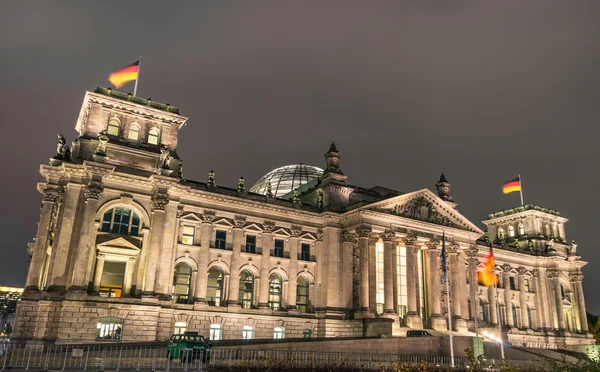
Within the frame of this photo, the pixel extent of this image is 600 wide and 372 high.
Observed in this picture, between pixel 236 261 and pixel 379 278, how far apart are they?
1873cm

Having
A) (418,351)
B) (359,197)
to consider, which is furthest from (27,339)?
(359,197)

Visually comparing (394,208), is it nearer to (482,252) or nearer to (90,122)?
(482,252)

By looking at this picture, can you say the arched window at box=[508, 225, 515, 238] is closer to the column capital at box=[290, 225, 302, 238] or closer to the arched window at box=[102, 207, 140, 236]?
the column capital at box=[290, 225, 302, 238]

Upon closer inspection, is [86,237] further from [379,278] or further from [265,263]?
[379,278]

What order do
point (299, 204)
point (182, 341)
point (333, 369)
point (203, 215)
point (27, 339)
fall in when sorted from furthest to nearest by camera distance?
point (299, 204)
point (203, 215)
point (27, 339)
point (182, 341)
point (333, 369)

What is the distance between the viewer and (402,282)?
204 feet

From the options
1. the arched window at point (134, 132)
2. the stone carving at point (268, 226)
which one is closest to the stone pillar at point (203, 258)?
the stone carving at point (268, 226)

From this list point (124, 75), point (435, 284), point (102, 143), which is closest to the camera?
point (102, 143)

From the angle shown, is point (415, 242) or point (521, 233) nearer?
point (415, 242)

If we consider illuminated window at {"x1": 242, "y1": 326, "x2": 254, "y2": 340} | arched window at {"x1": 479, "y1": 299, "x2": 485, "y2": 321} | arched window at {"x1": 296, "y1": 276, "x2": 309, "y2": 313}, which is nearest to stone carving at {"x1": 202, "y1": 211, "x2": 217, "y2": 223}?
illuminated window at {"x1": 242, "y1": 326, "x2": 254, "y2": 340}

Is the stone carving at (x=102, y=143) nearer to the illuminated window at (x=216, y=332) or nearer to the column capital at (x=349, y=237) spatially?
the illuminated window at (x=216, y=332)

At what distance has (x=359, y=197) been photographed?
65625mm

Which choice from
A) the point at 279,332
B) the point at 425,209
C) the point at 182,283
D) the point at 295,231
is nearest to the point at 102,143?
the point at 182,283

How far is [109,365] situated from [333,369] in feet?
43.6
